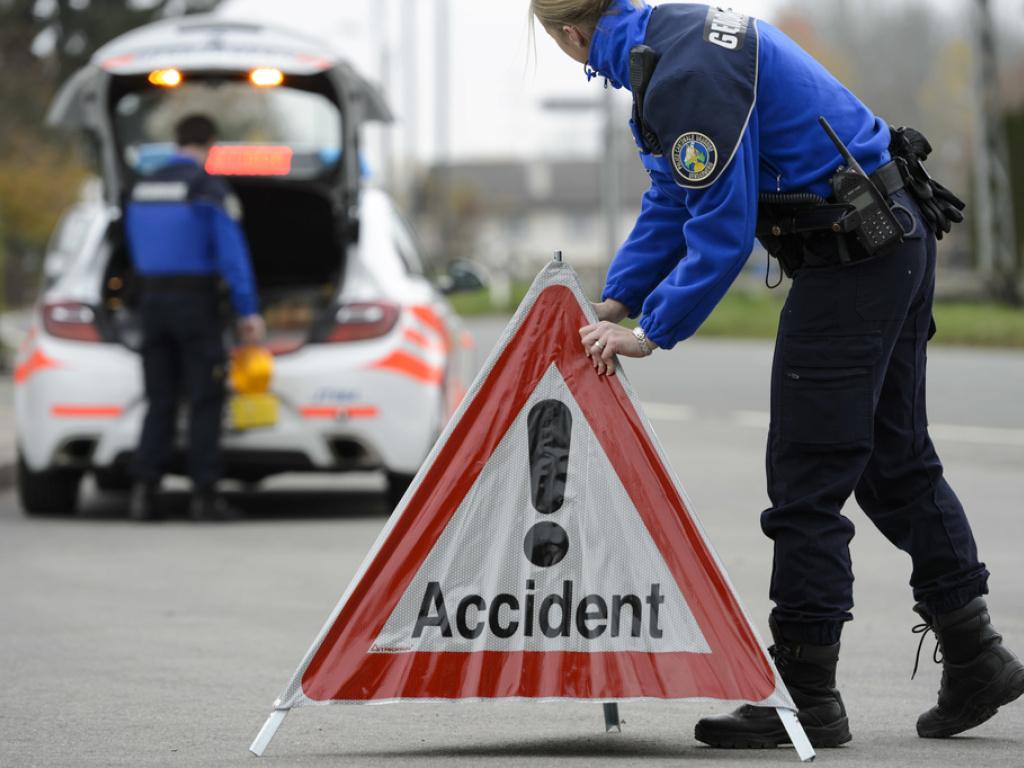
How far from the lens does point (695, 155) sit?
446cm

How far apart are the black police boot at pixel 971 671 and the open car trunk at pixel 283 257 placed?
20.1 feet

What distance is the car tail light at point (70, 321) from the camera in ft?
33.3

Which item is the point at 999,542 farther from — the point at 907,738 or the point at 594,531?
the point at 594,531

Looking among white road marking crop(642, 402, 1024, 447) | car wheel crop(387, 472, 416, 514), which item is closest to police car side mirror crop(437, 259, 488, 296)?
car wheel crop(387, 472, 416, 514)

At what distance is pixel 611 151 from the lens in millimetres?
29922

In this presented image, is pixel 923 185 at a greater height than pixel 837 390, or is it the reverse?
pixel 923 185

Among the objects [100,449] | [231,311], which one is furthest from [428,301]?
[100,449]

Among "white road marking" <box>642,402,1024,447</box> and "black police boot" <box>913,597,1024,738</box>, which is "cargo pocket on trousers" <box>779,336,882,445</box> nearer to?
"black police boot" <box>913,597,1024,738</box>

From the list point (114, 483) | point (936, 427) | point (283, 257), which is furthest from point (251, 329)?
point (936, 427)

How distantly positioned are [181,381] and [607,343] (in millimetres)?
5902

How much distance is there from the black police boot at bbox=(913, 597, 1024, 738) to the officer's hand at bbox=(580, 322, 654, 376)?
96 cm

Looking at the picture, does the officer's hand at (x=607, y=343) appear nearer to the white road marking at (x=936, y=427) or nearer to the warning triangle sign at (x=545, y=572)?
the warning triangle sign at (x=545, y=572)

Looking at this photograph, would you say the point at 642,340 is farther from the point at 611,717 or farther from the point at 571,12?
the point at 611,717

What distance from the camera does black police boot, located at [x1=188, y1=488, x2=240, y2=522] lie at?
10.3 m
